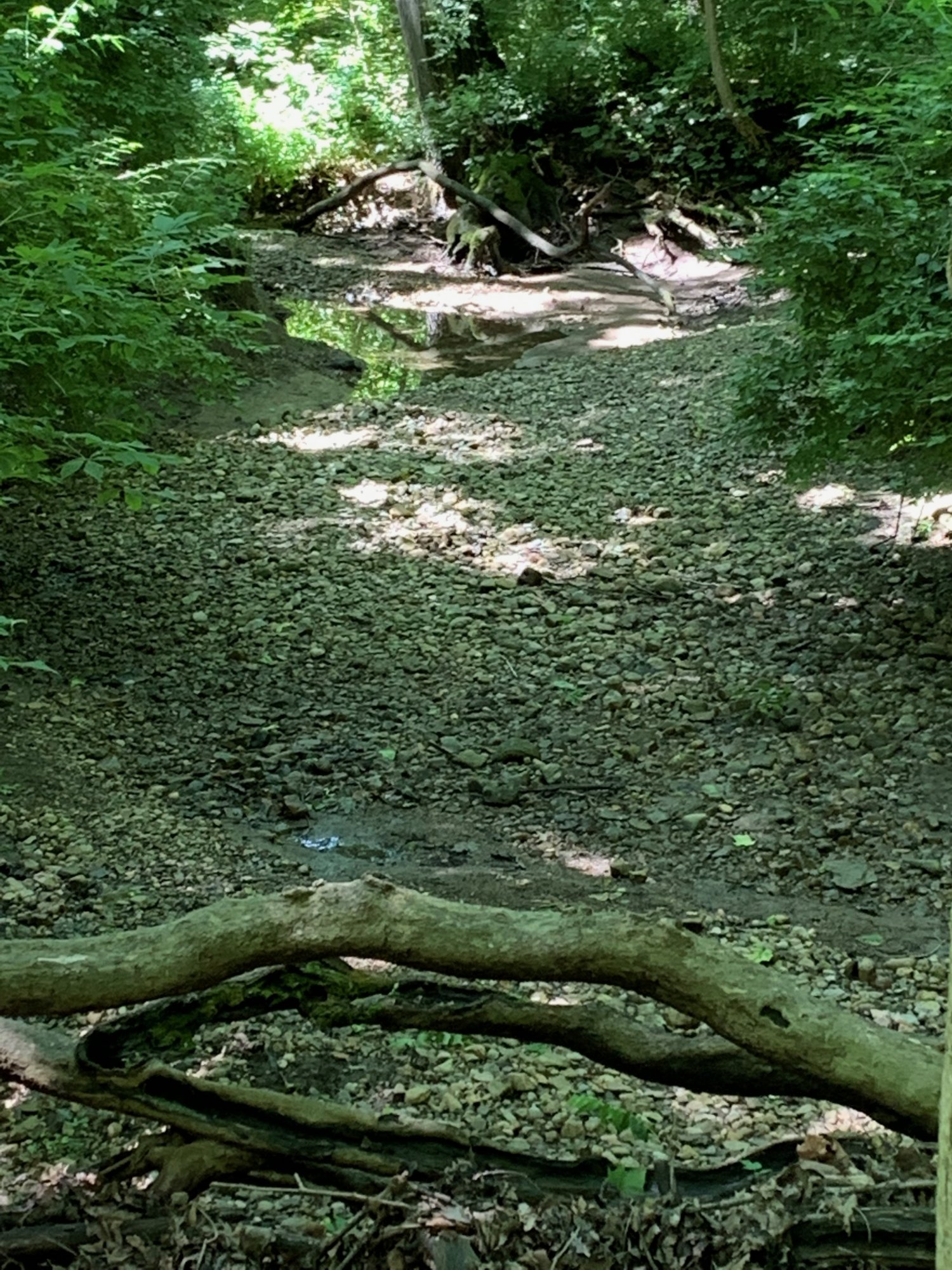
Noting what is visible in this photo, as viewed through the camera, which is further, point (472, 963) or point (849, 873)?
point (849, 873)

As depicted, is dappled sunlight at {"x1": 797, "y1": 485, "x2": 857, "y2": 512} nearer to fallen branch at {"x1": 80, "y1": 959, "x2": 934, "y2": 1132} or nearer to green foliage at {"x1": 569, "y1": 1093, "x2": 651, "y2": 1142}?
green foliage at {"x1": 569, "y1": 1093, "x2": 651, "y2": 1142}

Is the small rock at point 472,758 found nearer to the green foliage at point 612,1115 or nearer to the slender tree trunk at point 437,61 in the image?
the green foliage at point 612,1115

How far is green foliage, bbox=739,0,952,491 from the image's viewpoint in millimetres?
4664

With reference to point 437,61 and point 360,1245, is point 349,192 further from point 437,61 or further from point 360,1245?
point 360,1245

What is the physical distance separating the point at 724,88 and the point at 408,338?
5.04 metres

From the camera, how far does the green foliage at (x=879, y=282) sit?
15.3ft

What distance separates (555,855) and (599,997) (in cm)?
105

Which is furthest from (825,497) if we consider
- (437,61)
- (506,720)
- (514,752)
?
(437,61)

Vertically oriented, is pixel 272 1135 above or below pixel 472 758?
above

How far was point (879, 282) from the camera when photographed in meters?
4.89

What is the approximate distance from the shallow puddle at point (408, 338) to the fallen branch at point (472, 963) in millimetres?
8401

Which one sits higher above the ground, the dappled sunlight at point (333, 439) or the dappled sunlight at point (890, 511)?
the dappled sunlight at point (333, 439)

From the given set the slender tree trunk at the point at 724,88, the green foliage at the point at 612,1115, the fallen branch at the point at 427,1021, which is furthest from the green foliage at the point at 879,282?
the slender tree trunk at the point at 724,88

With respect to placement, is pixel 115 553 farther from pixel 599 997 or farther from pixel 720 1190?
pixel 720 1190
